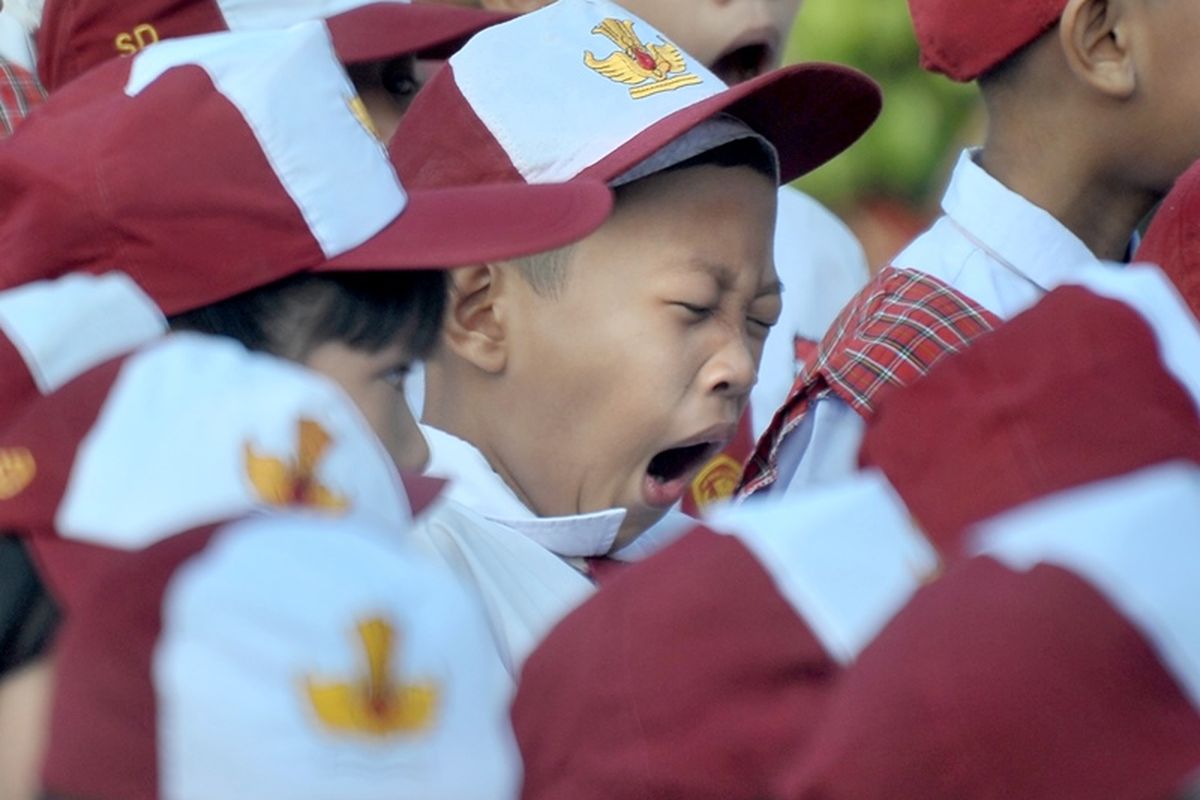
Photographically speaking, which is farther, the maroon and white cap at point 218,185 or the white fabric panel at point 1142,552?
the maroon and white cap at point 218,185

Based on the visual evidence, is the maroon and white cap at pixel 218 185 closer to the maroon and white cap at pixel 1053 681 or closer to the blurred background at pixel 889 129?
the maroon and white cap at pixel 1053 681

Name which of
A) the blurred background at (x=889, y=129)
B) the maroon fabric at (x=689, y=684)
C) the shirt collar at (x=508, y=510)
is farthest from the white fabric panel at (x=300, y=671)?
the blurred background at (x=889, y=129)

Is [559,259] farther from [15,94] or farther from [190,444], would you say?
[15,94]

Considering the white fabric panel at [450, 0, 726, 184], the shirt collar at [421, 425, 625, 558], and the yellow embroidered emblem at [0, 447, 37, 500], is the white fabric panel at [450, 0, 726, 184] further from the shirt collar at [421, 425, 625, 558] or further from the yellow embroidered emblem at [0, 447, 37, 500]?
the yellow embroidered emblem at [0, 447, 37, 500]

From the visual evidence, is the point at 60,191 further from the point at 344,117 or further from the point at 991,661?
the point at 991,661

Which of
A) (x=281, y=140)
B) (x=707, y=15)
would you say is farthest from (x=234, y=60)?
→ (x=707, y=15)

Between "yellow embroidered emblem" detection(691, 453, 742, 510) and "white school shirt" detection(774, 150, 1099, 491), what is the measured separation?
396 mm

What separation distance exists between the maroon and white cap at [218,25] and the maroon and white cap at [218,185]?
3.81 ft

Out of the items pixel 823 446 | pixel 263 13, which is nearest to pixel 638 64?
pixel 823 446

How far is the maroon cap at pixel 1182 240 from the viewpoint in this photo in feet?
7.45

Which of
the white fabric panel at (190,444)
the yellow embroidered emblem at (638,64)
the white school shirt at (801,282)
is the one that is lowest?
the white school shirt at (801,282)

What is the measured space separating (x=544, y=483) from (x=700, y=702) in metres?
1.12

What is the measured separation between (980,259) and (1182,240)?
1.45 ft

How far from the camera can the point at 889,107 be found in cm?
447
